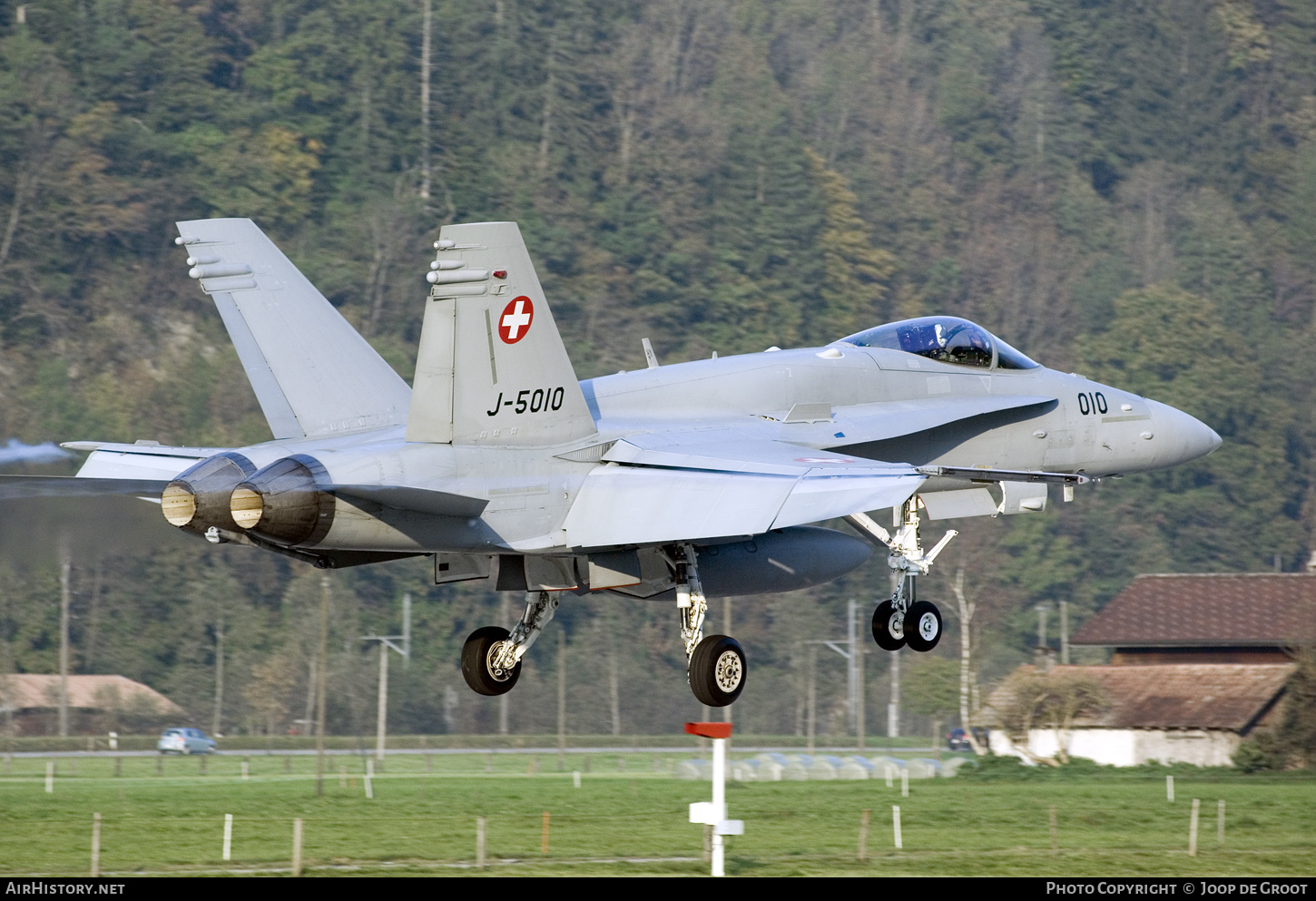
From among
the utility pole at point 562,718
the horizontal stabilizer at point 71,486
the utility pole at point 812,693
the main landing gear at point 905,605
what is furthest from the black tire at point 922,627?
the utility pole at point 812,693

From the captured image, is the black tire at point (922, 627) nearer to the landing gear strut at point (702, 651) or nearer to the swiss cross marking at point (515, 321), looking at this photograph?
the landing gear strut at point (702, 651)

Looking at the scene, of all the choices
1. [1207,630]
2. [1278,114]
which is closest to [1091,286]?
[1278,114]

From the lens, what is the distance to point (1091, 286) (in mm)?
142875

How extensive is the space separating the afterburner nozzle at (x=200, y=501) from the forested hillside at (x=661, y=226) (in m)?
64.3

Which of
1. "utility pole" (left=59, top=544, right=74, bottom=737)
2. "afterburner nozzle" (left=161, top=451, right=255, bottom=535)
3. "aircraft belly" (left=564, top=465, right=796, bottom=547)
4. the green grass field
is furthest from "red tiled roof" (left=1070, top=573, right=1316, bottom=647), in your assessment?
"afterburner nozzle" (left=161, top=451, right=255, bottom=535)

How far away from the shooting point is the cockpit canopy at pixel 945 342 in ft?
78.1

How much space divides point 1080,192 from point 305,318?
138m

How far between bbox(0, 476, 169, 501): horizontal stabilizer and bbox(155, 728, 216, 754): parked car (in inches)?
2301

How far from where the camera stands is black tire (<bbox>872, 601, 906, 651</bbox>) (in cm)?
2194

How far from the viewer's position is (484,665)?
21.7m

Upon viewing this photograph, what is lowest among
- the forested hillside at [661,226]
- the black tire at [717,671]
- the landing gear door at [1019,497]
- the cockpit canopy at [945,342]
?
the black tire at [717,671]

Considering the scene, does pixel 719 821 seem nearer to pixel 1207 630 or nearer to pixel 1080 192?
pixel 1207 630

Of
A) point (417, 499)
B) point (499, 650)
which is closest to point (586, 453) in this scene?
point (417, 499)

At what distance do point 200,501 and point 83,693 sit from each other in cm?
6710
